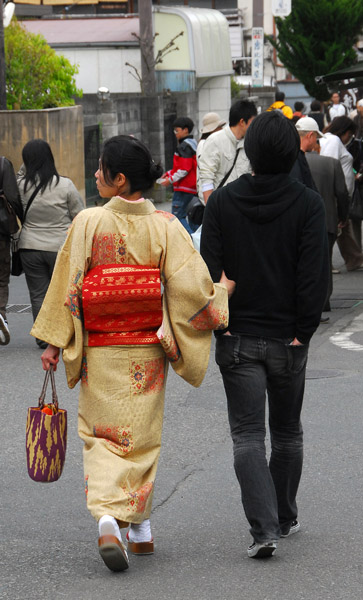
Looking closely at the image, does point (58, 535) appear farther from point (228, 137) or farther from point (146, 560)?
point (228, 137)

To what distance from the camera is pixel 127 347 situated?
419 centimetres

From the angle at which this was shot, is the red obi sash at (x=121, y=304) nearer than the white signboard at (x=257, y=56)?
Yes

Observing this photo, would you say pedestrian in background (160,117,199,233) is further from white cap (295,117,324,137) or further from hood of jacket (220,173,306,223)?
hood of jacket (220,173,306,223)

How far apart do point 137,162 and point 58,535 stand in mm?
1641

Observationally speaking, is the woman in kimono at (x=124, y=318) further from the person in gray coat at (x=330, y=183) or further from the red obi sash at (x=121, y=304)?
the person in gray coat at (x=330, y=183)

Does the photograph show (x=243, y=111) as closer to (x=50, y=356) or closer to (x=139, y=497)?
(x=50, y=356)

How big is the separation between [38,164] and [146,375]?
4663 mm

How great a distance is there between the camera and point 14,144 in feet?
48.3

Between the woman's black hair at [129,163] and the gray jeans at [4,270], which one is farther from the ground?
the woman's black hair at [129,163]

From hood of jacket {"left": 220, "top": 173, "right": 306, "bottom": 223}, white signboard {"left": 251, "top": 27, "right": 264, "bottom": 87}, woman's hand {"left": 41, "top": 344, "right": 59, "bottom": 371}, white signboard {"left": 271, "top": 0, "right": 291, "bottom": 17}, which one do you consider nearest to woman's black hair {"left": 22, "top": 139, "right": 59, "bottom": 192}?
woman's hand {"left": 41, "top": 344, "right": 59, "bottom": 371}

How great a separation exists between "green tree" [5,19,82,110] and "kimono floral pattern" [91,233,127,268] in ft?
39.5

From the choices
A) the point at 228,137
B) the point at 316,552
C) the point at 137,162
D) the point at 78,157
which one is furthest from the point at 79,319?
the point at 78,157

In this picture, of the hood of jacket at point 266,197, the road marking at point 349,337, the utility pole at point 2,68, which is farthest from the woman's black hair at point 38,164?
the utility pole at point 2,68

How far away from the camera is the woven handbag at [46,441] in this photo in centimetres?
432
